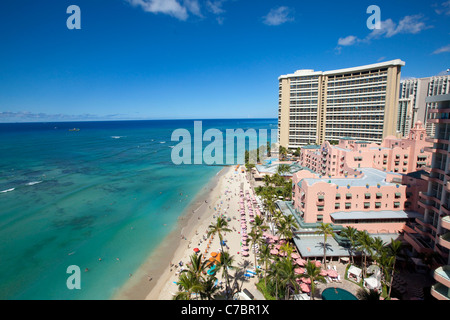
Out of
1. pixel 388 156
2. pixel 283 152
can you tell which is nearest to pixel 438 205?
pixel 388 156

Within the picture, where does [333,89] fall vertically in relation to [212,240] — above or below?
above

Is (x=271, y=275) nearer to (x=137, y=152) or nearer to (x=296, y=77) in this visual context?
(x=296, y=77)

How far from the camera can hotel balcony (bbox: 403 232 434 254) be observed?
3015 cm

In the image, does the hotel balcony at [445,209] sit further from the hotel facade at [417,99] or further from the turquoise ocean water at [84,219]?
the hotel facade at [417,99]

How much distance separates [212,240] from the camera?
45.2 meters

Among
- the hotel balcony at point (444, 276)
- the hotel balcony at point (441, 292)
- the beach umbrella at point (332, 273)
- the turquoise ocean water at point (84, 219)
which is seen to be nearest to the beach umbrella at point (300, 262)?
the beach umbrella at point (332, 273)

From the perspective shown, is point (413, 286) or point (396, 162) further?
point (396, 162)

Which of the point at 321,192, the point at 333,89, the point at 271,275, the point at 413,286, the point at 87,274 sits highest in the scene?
the point at 333,89

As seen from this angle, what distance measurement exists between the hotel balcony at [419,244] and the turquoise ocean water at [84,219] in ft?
136

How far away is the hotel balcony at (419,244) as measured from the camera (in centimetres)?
3015

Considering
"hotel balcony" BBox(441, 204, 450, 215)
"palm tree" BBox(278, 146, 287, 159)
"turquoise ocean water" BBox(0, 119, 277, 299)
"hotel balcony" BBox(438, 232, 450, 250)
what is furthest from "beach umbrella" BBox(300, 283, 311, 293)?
"palm tree" BBox(278, 146, 287, 159)

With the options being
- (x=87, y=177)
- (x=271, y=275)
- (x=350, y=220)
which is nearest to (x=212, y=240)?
(x=271, y=275)

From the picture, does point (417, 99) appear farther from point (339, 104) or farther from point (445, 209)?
point (445, 209)
